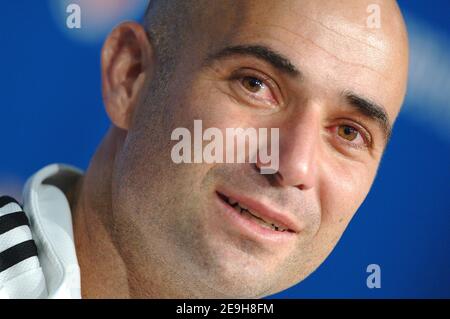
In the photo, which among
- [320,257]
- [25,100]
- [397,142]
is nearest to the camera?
[320,257]

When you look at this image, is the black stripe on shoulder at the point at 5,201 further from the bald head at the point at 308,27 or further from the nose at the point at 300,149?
the nose at the point at 300,149

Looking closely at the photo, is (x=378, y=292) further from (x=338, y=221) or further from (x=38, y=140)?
(x=38, y=140)

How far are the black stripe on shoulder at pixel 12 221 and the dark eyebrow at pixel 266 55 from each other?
1.65 feet

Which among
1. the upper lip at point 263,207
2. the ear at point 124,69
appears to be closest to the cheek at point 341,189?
the upper lip at point 263,207

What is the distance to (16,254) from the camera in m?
1.26

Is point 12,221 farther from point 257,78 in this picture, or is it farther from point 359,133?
point 359,133

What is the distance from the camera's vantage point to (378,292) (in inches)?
77.9

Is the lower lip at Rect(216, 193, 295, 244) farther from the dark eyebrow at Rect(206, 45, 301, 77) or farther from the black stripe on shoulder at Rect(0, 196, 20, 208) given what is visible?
the black stripe on shoulder at Rect(0, 196, 20, 208)

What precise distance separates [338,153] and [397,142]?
64 centimetres

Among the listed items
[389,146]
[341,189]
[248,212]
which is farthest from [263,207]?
[389,146]
